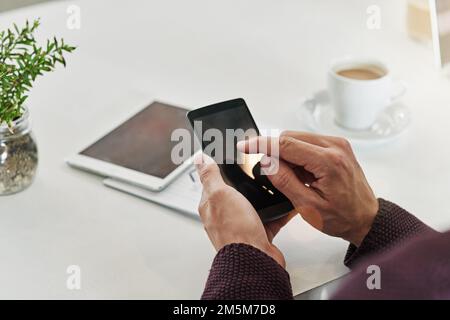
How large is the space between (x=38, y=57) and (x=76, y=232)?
8.8 inches

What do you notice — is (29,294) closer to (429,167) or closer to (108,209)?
(108,209)

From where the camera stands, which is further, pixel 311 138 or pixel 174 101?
pixel 174 101

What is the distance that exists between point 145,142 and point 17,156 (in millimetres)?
190

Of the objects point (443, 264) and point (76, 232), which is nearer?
point (443, 264)

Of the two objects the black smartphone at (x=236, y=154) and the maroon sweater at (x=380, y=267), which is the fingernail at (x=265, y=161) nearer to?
the black smartphone at (x=236, y=154)

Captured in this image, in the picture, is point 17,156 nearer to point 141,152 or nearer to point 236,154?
point 141,152

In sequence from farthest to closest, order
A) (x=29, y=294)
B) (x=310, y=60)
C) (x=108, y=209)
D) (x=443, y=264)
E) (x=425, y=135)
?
(x=310, y=60)
(x=425, y=135)
(x=108, y=209)
(x=29, y=294)
(x=443, y=264)

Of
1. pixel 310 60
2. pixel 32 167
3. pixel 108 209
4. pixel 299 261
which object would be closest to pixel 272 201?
pixel 299 261

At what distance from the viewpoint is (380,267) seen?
0.45 metres

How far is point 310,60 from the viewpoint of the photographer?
1.22 meters

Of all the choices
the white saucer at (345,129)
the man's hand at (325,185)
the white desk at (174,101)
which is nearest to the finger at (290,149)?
the man's hand at (325,185)

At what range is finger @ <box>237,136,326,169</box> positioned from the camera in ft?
2.48

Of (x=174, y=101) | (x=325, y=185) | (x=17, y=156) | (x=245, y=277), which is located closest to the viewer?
(x=245, y=277)

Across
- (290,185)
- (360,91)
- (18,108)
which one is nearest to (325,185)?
(290,185)
